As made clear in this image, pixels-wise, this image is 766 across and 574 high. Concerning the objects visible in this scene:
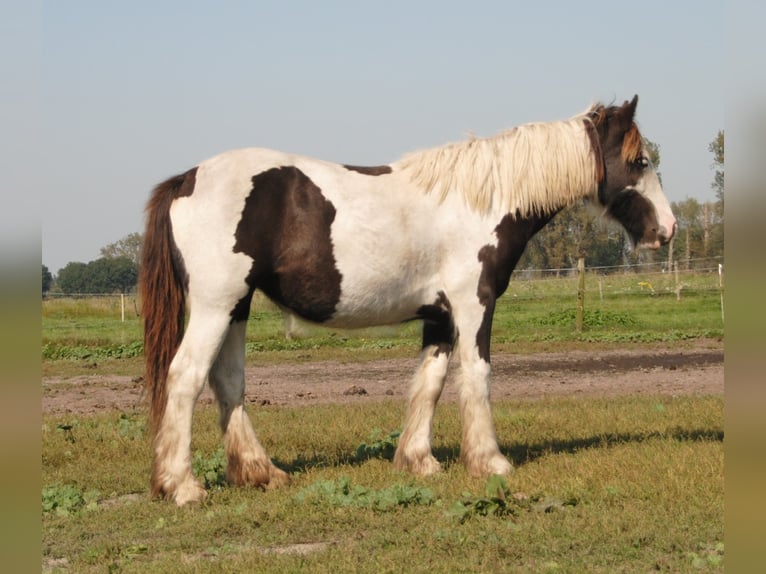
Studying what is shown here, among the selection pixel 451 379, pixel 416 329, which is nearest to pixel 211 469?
pixel 451 379

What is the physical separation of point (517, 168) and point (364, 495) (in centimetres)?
322

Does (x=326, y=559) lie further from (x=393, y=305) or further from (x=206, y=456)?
(x=206, y=456)

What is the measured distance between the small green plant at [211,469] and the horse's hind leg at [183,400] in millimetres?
573

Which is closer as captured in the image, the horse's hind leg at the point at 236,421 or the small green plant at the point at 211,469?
the horse's hind leg at the point at 236,421

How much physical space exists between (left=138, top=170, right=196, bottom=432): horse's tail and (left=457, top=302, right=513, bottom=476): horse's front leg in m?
2.41

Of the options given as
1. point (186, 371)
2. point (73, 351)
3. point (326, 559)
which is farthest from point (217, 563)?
point (73, 351)

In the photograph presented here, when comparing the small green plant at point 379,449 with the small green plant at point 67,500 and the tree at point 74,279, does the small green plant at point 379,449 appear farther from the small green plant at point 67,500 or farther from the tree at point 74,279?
the tree at point 74,279

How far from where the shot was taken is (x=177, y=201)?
716 cm

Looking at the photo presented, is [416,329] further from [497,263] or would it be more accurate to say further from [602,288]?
[602,288]

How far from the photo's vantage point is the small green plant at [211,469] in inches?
298

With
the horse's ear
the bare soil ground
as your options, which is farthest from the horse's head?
the bare soil ground

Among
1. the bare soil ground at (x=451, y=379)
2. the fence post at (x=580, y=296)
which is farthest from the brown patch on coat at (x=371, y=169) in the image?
the fence post at (x=580, y=296)
